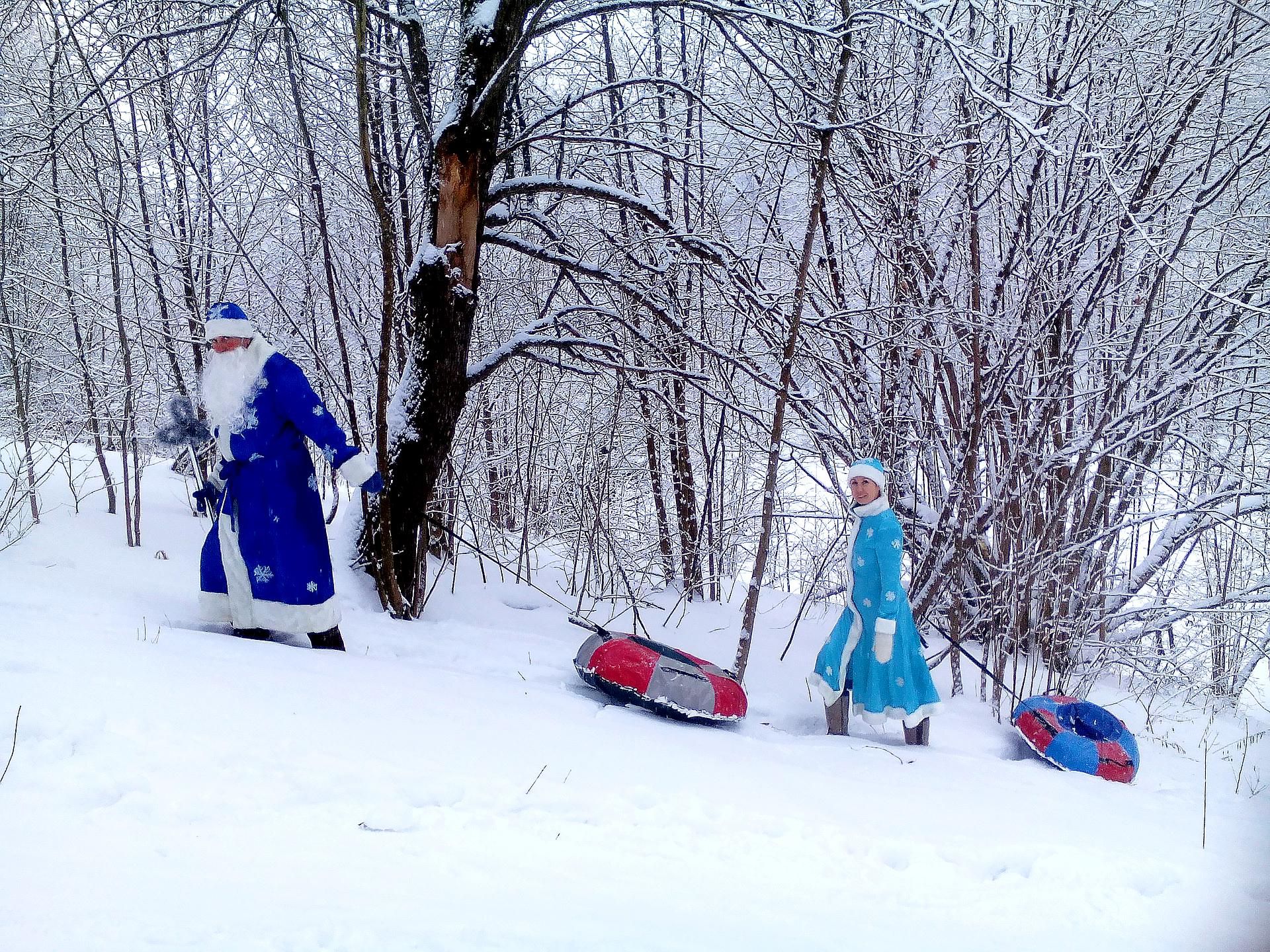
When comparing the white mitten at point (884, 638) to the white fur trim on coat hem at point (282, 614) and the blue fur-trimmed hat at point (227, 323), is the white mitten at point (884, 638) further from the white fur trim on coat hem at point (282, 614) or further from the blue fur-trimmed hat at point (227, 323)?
the blue fur-trimmed hat at point (227, 323)

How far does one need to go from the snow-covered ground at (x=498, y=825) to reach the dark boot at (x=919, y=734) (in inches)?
10.0

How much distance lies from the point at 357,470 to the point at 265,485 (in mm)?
500

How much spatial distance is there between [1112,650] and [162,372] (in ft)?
28.4

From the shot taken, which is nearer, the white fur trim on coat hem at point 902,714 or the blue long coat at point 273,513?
the blue long coat at point 273,513

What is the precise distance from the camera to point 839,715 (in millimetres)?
4004

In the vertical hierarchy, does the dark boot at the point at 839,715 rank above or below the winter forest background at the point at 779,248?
below

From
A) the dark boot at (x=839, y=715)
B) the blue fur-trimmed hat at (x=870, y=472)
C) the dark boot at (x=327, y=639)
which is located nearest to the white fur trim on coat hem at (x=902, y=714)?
the dark boot at (x=839, y=715)

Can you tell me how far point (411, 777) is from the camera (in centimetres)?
213

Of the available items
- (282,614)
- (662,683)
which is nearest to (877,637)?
(662,683)

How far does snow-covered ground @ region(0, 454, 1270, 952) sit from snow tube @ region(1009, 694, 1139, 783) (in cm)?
27

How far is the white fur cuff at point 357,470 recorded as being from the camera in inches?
134

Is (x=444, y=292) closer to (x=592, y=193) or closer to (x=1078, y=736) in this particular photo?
(x=592, y=193)

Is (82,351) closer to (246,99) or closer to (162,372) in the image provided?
(162,372)

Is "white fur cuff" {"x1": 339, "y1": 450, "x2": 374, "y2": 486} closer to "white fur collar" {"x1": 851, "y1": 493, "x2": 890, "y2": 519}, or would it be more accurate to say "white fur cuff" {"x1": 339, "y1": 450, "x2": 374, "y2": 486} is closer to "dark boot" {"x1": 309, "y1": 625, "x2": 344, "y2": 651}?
"dark boot" {"x1": 309, "y1": 625, "x2": 344, "y2": 651}
